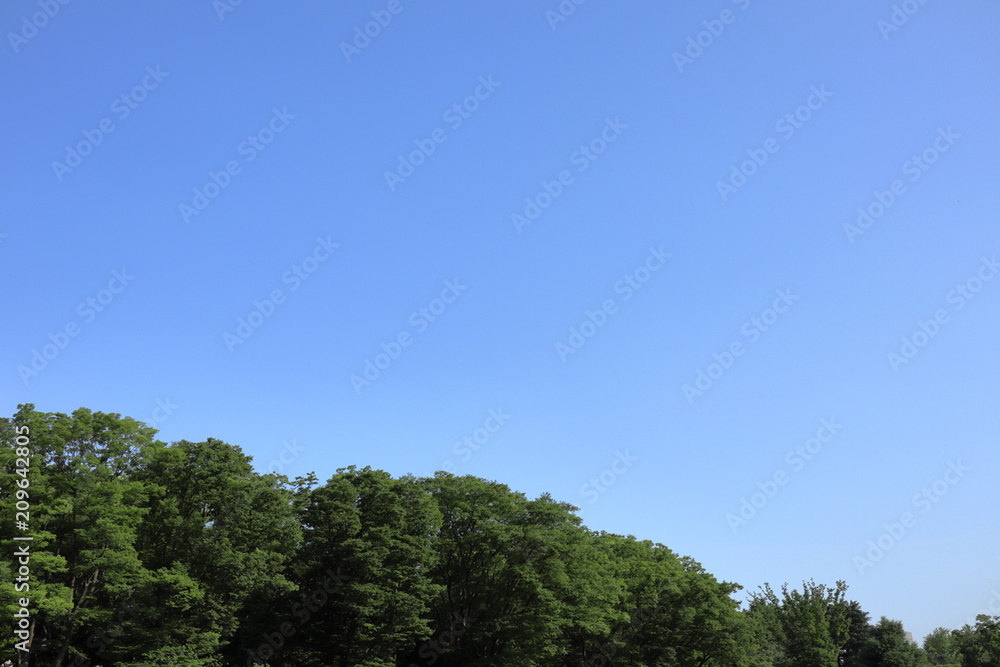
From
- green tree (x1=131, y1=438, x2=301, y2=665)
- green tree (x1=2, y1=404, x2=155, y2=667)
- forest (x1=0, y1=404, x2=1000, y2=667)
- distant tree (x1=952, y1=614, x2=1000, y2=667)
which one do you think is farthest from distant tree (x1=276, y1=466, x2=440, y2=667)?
distant tree (x1=952, y1=614, x2=1000, y2=667)

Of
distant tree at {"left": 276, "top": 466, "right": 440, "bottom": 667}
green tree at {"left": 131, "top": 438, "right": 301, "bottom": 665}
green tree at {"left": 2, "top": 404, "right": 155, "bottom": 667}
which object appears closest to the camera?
green tree at {"left": 2, "top": 404, "right": 155, "bottom": 667}

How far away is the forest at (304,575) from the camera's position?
134ft

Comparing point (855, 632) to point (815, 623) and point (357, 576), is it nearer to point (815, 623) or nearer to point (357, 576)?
point (815, 623)

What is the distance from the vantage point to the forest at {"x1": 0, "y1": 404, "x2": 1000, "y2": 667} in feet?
134

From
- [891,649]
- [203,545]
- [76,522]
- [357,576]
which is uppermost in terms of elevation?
[76,522]

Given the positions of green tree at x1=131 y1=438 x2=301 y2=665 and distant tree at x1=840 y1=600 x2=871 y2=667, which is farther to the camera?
distant tree at x1=840 y1=600 x2=871 y2=667

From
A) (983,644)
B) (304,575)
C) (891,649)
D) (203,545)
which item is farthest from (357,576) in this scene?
(983,644)

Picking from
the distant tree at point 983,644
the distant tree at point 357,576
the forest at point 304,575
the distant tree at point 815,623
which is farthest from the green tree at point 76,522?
the distant tree at point 983,644

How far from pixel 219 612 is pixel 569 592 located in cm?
2586

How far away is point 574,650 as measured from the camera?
64.4 m

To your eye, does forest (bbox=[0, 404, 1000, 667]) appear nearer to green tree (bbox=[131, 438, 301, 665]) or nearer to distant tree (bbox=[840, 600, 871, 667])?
green tree (bbox=[131, 438, 301, 665])

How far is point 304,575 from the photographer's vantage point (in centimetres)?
5053

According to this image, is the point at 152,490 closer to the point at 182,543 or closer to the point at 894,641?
the point at 182,543

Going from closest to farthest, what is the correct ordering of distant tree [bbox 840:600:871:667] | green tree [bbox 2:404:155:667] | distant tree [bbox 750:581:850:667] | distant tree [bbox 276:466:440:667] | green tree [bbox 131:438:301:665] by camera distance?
green tree [bbox 2:404:155:667] → green tree [bbox 131:438:301:665] → distant tree [bbox 276:466:440:667] → distant tree [bbox 750:581:850:667] → distant tree [bbox 840:600:871:667]
